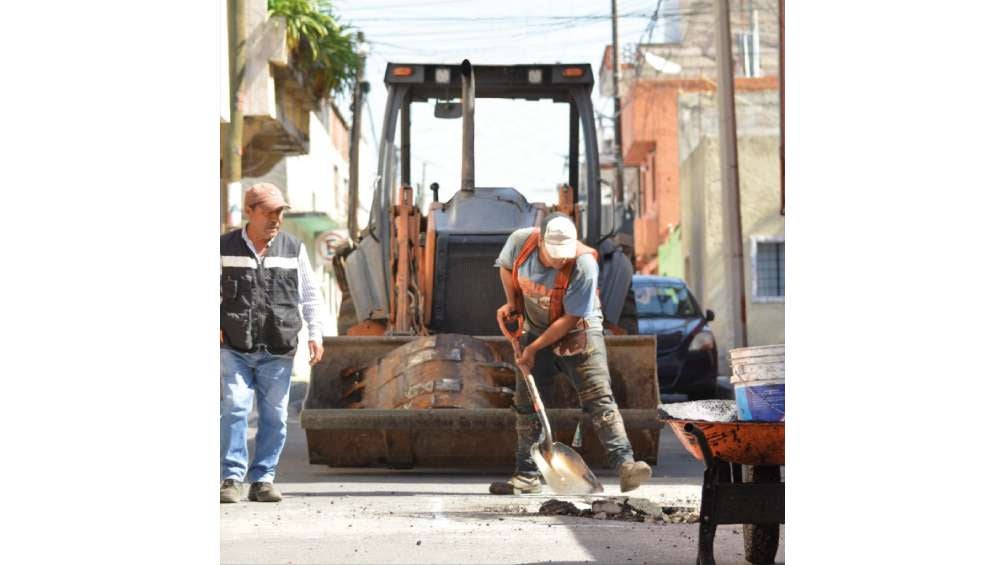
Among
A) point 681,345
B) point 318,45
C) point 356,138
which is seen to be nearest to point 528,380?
point 681,345

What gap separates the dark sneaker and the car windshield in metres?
9.49

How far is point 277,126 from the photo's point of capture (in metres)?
22.7

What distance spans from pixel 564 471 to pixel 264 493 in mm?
1687

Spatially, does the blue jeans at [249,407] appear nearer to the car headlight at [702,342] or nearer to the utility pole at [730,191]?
the car headlight at [702,342]

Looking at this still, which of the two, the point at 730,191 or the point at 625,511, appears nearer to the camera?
the point at 625,511

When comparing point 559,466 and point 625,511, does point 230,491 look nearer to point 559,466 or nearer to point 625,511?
point 559,466

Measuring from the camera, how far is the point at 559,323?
31.8ft

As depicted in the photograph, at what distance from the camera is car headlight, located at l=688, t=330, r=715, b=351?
18453mm

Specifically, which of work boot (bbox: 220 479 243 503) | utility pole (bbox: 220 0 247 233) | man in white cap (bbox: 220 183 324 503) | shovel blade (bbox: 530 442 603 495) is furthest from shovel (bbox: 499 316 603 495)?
utility pole (bbox: 220 0 247 233)

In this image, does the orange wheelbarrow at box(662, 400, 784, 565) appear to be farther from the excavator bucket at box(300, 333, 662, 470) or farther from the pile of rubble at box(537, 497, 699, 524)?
the excavator bucket at box(300, 333, 662, 470)

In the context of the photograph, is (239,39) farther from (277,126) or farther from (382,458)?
(382,458)

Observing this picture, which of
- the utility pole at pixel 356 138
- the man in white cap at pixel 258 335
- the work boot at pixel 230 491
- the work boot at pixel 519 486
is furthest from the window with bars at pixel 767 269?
the work boot at pixel 230 491
